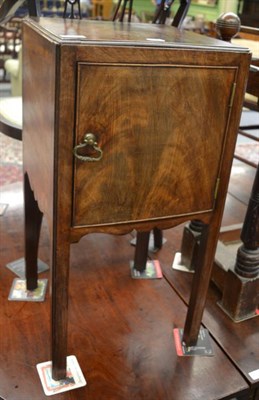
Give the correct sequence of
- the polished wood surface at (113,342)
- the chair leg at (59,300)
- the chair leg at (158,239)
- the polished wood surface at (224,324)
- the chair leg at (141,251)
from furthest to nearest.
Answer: the chair leg at (158,239) < the chair leg at (141,251) < the polished wood surface at (224,324) < the polished wood surface at (113,342) < the chair leg at (59,300)

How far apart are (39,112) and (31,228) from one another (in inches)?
15.5

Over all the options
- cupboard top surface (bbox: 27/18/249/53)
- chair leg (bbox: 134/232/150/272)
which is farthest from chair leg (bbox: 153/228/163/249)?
cupboard top surface (bbox: 27/18/249/53)

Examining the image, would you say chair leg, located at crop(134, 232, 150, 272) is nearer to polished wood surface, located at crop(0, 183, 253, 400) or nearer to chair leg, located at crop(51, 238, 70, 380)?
polished wood surface, located at crop(0, 183, 253, 400)

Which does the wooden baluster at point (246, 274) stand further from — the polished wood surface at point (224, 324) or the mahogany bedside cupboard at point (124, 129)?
the mahogany bedside cupboard at point (124, 129)

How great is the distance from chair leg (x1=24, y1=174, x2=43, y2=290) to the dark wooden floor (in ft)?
0.32

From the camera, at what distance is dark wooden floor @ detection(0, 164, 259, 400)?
99 cm

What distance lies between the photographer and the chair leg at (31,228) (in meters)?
1.13

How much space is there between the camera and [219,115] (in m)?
0.83

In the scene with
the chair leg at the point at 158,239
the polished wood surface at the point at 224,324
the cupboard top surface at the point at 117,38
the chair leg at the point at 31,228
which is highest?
the cupboard top surface at the point at 117,38

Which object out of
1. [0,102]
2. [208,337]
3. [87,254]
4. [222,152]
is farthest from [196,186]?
[0,102]

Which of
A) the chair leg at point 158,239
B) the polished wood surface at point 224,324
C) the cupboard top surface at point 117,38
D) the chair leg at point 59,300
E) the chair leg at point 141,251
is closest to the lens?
the cupboard top surface at point 117,38

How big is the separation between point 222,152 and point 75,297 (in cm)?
63

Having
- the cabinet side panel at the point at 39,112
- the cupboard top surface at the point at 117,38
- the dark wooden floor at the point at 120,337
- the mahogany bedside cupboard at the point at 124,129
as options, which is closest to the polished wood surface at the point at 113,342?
the dark wooden floor at the point at 120,337

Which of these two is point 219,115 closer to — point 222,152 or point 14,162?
point 222,152
